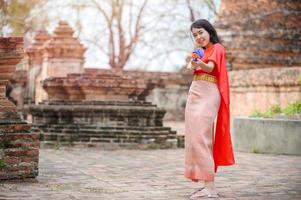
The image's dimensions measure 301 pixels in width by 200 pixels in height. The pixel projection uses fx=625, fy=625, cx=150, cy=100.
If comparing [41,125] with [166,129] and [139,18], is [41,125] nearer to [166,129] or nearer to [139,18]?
[166,129]

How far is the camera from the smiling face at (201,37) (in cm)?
593

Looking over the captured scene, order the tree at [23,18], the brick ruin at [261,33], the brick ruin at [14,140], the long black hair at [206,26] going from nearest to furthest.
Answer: the long black hair at [206,26], the brick ruin at [14,140], the brick ruin at [261,33], the tree at [23,18]

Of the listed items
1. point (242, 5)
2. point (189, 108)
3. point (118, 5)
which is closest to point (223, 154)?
point (189, 108)

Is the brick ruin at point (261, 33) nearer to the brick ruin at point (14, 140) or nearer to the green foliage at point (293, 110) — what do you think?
the green foliage at point (293, 110)

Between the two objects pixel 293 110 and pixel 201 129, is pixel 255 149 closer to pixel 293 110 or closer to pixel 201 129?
pixel 293 110

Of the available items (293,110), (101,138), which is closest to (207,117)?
(293,110)

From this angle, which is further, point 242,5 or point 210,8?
point 210,8

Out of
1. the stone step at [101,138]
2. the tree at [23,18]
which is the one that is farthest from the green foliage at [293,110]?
the tree at [23,18]

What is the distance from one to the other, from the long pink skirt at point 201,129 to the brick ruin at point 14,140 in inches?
68.6

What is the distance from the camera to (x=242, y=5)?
19.6 metres

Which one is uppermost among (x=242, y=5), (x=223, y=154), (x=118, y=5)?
(x=118, y=5)

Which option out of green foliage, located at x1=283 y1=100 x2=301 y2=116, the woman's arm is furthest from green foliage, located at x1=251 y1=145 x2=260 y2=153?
the woman's arm

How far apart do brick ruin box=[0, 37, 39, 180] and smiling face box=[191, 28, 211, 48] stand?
2012 millimetres

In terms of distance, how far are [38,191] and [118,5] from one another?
28981 mm
